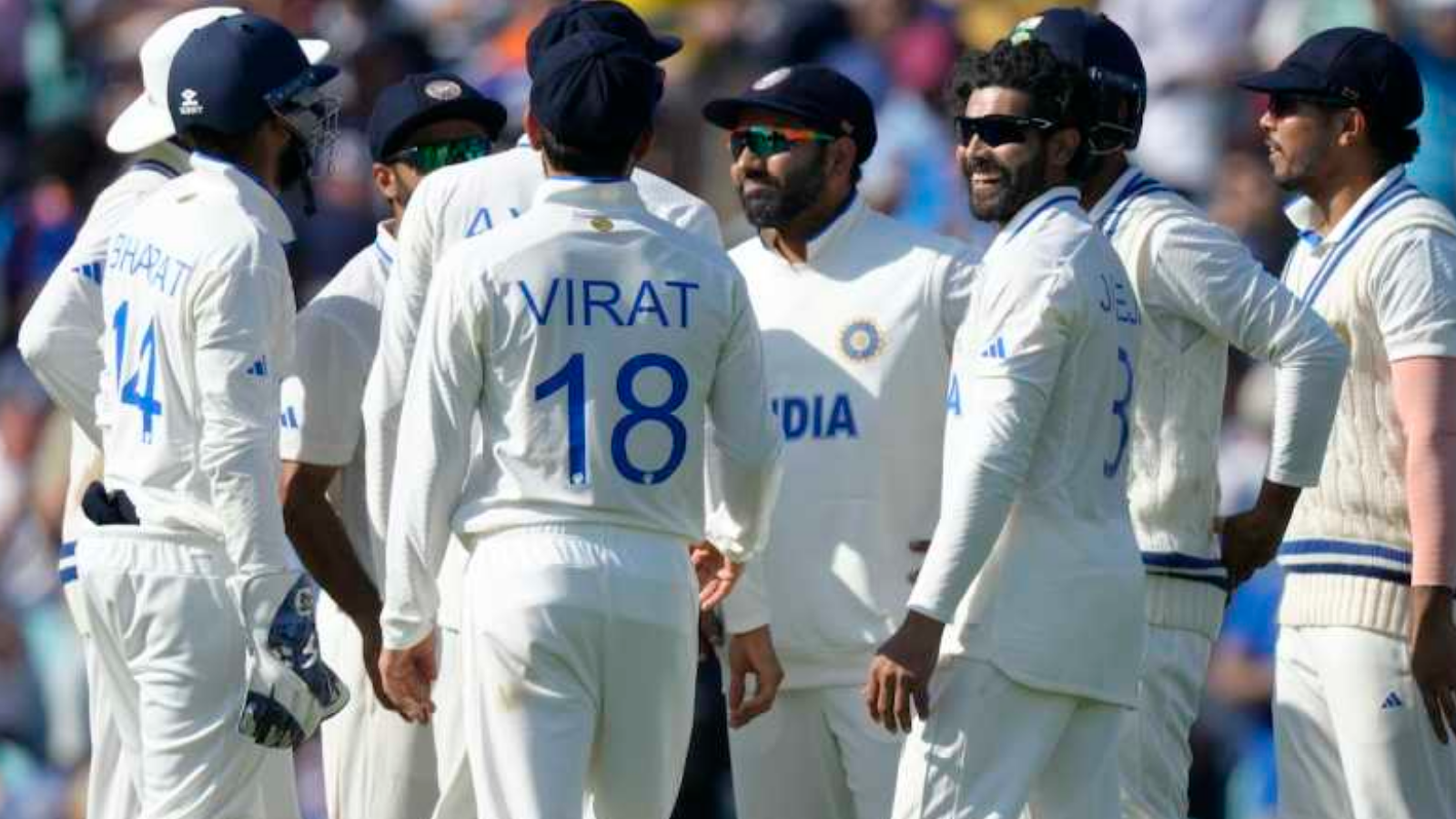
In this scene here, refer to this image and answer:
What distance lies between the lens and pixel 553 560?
6.39m

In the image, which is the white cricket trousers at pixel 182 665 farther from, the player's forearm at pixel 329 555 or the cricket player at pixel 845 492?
the cricket player at pixel 845 492

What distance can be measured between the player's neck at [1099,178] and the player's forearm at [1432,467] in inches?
33.6

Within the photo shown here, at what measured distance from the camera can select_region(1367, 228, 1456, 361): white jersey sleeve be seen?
7.40 m

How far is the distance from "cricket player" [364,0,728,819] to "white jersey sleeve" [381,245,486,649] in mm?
1053

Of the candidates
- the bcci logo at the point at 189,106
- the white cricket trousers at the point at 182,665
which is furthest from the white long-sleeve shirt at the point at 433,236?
the bcci logo at the point at 189,106

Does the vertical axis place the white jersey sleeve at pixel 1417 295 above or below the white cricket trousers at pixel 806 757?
above

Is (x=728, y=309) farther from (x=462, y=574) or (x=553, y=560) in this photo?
(x=462, y=574)

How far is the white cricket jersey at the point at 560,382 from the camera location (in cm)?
643

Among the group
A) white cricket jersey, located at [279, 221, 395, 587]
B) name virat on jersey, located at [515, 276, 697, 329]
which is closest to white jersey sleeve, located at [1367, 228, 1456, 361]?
name virat on jersey, located at [515, 276, 697, 329]

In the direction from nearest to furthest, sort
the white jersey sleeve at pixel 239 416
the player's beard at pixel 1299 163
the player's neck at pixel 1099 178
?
the white jersey sleeve at pixel 239 416 → the player's neck at pixel 1099 178 → the player's beard at pixel 1299 163

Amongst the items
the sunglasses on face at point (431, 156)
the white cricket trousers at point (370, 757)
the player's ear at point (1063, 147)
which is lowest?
the white cricket trousers at point (370, 757)

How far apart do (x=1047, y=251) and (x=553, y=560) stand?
1250mm

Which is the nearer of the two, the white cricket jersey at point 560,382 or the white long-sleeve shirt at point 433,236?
the white cricket jersey at point 560,382

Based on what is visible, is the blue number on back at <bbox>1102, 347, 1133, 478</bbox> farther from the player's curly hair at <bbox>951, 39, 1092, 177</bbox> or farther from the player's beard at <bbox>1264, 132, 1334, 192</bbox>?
the player's beard at <bbox>1264, 132, 1334, 192</bbox>
